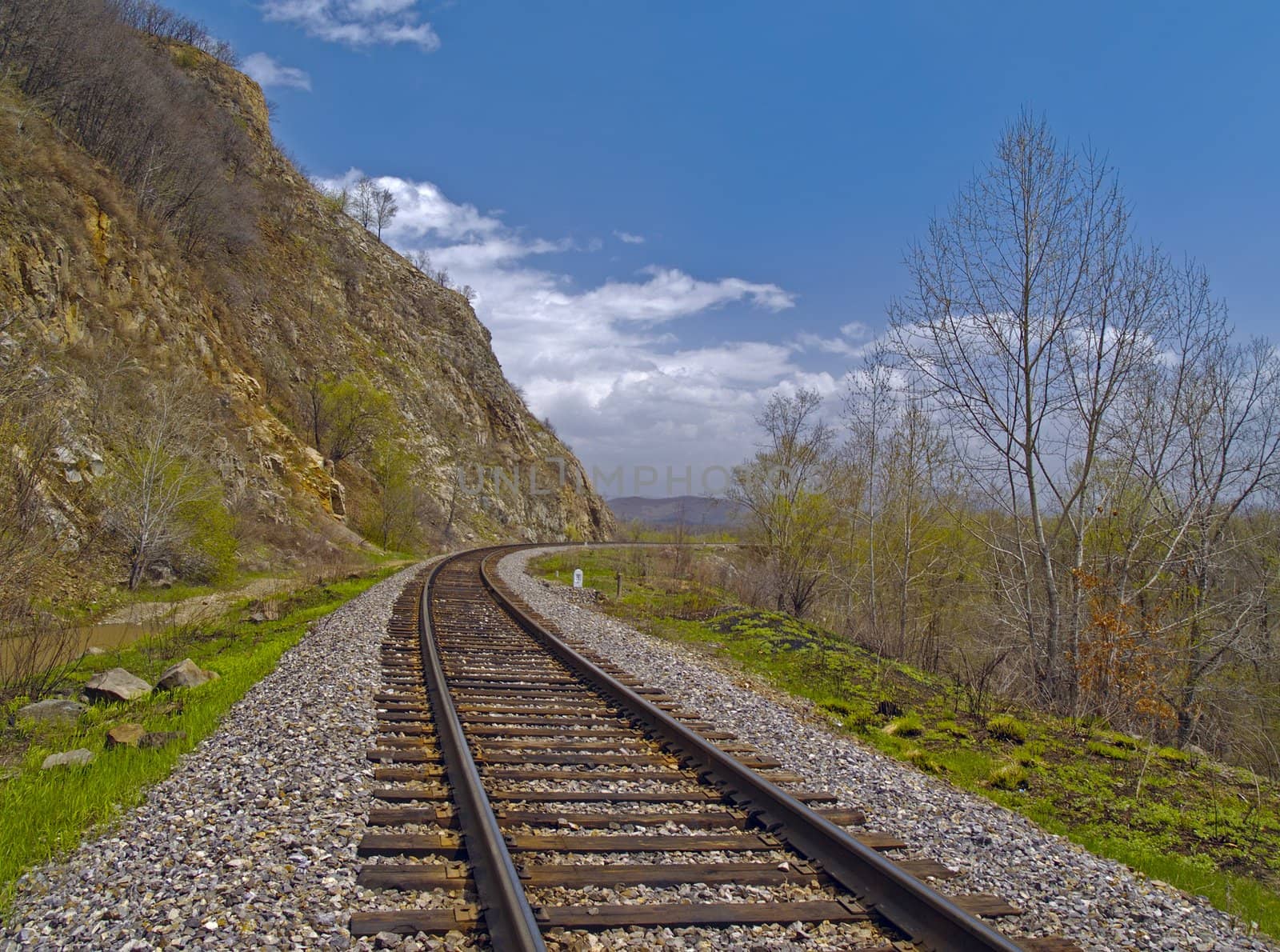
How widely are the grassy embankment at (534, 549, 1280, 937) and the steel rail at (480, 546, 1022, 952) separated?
7.26 ft

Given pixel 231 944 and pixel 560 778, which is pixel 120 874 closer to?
pixel 231 944

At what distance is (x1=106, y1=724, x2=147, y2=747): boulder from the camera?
596cm

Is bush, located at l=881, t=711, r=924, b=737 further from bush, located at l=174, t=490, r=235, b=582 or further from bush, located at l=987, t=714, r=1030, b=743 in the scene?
bush, located at l=174, t=490, r=235, b=582

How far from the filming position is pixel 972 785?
6652 millimetres

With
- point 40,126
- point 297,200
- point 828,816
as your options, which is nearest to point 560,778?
point 828,816

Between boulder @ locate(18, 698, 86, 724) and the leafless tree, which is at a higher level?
the leafless tree

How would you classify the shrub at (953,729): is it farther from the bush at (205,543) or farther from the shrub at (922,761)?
the bush at (205,543)

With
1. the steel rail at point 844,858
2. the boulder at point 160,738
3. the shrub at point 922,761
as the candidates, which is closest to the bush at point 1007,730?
the shrub at point 922,761

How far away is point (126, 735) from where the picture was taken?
6.09 m

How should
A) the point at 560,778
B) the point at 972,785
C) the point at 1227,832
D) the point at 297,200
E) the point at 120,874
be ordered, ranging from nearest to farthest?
the point at 120,874, the point at 560,778, the point at 1227,832, the point at 972,785, the point at 297,200

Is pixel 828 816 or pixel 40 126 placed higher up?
pixel 40 126

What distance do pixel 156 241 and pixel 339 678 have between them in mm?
29487

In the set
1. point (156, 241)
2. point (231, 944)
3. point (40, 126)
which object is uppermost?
point (40, 126)

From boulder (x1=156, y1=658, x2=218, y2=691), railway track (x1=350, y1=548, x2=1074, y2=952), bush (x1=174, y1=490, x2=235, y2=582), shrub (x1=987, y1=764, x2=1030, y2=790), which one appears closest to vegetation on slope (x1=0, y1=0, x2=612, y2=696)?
bush (x1=174, y1=490, x2=235, y2=582)
